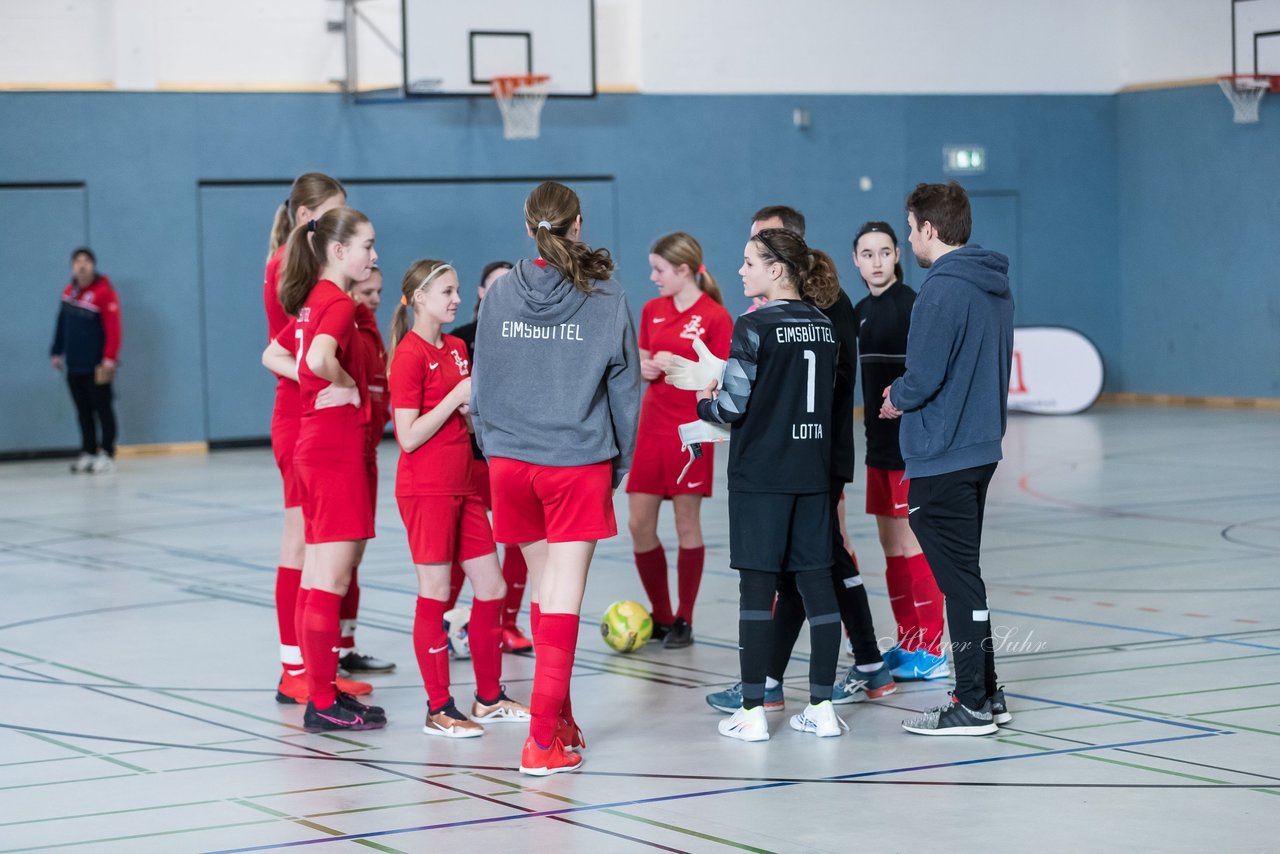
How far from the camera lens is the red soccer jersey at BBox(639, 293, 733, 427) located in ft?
23.5

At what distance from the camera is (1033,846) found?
14.0 ft

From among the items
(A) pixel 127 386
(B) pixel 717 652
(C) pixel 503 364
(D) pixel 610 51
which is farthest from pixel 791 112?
(C) pixel 503 364

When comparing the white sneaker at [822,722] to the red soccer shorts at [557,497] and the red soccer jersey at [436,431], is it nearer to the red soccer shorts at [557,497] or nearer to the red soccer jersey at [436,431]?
the red soccer shorts at [557,497]

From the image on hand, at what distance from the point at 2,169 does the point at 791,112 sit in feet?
29.1

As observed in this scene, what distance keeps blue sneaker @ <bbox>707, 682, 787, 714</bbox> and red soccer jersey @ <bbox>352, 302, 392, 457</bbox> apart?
1.49 meters

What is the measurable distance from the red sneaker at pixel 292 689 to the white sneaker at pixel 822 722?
73.2 inches

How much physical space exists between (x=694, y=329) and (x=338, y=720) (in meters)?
2.37

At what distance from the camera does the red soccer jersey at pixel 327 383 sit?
5.61 m

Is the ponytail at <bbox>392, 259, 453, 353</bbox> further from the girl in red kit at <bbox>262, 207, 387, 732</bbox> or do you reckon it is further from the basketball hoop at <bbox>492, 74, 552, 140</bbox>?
the basketball hoop at <bbox>492, 74, 552, 140</bbox>

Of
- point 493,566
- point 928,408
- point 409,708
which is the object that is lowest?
point 409,708

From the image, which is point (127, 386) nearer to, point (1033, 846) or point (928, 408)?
point (928, 408)

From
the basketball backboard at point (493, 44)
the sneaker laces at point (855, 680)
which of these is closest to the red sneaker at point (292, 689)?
the sneaker laces at point (855, 680)

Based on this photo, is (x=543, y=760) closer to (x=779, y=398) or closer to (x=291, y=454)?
(x=779, y=398)

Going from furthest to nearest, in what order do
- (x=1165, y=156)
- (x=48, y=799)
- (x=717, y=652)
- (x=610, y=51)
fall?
1. (x=1165, y=156)
2. (x=610, y=51)
3. (x=717, y=652)
4. (x=48, y=799)
